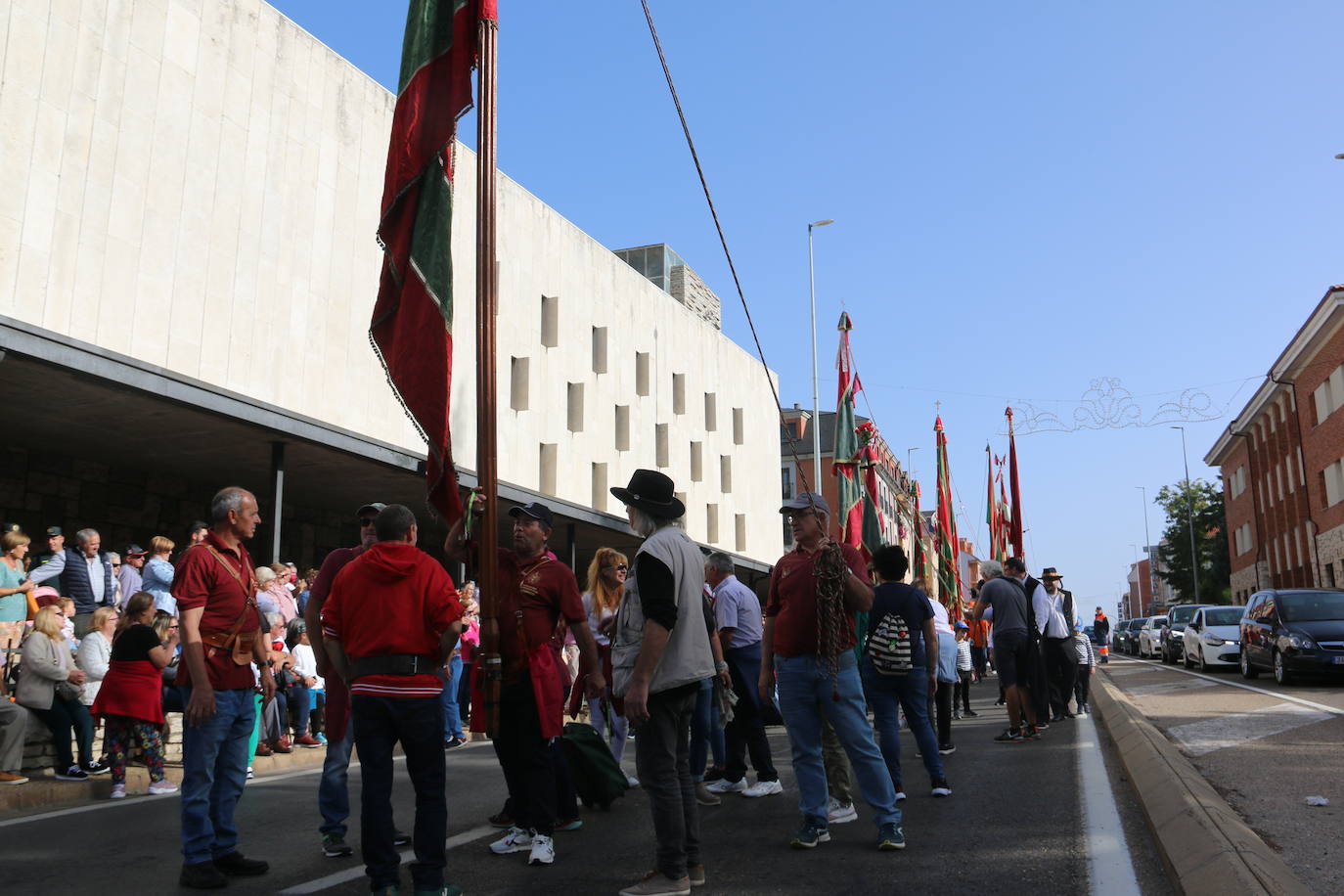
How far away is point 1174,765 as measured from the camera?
782 cm

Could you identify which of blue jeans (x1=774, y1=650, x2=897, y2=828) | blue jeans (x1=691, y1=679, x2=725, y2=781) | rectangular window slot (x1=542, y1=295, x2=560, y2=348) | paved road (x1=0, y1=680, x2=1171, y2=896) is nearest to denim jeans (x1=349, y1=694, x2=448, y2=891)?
paved road (x1=0, y1=680, x2=1171, y2=896)

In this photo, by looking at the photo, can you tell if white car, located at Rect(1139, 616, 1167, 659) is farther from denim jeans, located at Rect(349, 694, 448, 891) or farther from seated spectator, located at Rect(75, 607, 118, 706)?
denim jeans, located at Rect(349, 694, 448, 891)

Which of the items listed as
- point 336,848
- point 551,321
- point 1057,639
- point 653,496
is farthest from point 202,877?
point 551,321

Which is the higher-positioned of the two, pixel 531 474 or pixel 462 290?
pixel 462 290

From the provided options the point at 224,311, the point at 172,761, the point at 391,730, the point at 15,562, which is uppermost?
the point at 224,311

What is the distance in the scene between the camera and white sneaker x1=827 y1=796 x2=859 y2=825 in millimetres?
6793

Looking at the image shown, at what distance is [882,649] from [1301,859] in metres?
2.89

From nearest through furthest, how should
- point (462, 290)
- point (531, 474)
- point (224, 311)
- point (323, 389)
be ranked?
point (224, 311), point (323, 389), point (462, 290), point (531, 474)

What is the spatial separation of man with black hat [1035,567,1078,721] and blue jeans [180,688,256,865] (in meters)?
8.97

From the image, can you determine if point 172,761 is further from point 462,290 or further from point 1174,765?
point 462,290

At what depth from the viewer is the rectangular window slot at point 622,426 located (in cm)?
3119

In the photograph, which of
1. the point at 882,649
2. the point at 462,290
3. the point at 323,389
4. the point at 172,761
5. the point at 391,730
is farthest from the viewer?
the point at 462,290

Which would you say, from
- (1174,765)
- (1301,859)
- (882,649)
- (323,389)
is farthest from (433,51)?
(323,389)

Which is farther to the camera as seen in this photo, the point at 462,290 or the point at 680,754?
the point at 462,290
